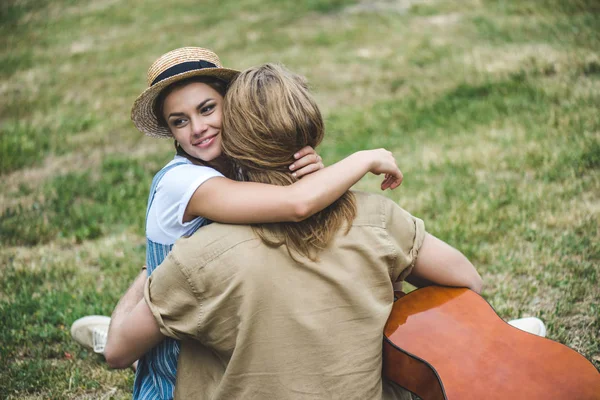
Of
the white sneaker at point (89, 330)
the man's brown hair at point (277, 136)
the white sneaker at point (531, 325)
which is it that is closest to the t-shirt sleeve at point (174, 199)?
the man's brown hair at point (277, 136)

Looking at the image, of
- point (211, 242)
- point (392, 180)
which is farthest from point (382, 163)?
point (211, 242)

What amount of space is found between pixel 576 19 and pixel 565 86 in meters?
2.56

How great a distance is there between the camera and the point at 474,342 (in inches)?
87.1

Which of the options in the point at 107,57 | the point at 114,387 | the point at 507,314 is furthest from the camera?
the point at 107,57

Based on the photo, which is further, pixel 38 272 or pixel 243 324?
pixel 38 272

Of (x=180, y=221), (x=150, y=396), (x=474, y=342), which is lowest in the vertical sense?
(x=150, y=396)

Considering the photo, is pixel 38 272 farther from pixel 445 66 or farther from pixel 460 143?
pixel 445 66

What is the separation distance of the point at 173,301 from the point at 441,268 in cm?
107

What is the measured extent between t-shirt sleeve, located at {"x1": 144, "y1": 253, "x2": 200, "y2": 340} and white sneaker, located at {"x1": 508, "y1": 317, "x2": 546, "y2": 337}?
194 centimetres

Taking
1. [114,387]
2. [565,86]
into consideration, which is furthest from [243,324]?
[565,86]

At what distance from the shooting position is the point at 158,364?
2.51 m

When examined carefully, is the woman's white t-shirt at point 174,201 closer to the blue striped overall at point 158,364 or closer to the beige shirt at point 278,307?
the blue striped overall at point 158,364

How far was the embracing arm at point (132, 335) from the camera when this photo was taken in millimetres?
2182

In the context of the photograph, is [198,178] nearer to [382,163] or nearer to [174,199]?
[174,199]
